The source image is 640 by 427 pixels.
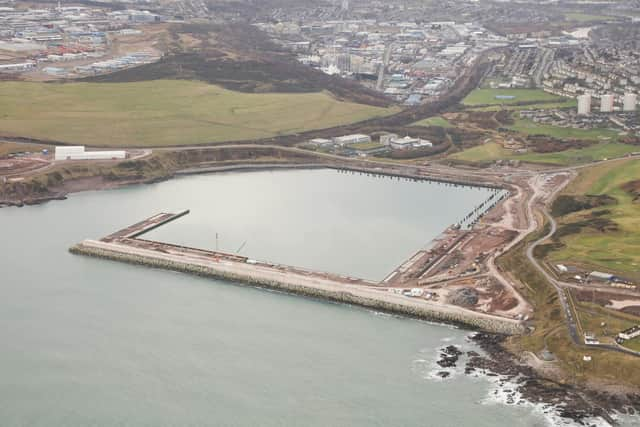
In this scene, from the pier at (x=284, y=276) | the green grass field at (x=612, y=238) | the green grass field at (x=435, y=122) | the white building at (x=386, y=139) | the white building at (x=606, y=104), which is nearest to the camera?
the pier at (x=284, y=276)

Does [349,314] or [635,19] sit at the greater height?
[635,19]

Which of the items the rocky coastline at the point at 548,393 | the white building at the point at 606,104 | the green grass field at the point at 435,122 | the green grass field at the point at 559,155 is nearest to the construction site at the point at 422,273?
the rocky coastline at the point at 548,393

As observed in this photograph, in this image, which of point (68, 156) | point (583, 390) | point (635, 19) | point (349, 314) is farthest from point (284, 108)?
point (635, 19)

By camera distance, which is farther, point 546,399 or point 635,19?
point 635,19

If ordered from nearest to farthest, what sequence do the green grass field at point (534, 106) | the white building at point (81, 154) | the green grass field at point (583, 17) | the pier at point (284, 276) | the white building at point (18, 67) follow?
1. the pier at point (284, 276)
2. the white building at point (81, 154)
3. the green grass field at point (534, 106)
4. the white building at point (18, 67)
5. the green grass field at point (583, 17)

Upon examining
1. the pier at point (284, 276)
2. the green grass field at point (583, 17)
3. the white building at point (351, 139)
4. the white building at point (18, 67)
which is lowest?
the pier at point (284, 276)

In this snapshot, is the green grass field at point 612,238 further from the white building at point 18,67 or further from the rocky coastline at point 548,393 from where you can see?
the white building at point 18,67

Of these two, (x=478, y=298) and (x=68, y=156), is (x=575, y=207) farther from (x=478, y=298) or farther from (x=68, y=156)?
(x=68, y=156)
